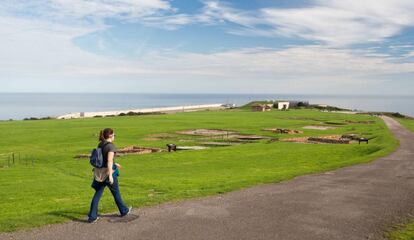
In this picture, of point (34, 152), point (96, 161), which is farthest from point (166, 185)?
point (34, 152)

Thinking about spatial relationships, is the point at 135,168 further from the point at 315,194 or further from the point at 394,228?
the point at 394,228

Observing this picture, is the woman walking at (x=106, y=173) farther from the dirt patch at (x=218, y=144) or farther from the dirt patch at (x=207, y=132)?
the dirt patch at (x=207, y=132)

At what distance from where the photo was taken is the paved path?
12.0 meters

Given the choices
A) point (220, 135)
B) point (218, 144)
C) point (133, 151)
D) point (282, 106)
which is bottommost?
point (133, 151)

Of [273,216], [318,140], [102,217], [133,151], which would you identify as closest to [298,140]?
[318,140]

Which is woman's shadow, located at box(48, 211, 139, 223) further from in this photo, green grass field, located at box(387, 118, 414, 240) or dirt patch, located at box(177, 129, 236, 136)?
dirt patch, located at box(177, 129, 236, 136)

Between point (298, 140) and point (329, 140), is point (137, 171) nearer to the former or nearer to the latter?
point (298, 140)

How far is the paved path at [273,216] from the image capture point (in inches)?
471

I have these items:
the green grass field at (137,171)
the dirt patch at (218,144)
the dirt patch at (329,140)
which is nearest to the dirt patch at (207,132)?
the green grass field at (137,171)

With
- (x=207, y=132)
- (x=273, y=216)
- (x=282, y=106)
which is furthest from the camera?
(x=282, y=106)

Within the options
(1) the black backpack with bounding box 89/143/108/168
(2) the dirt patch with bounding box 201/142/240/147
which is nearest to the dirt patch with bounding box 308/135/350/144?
(2) the dirt patch with bounding box 201/142/240/147

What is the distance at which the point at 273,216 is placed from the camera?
13633mm

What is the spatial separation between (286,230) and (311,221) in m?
1.28

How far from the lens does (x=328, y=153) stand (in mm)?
38000
